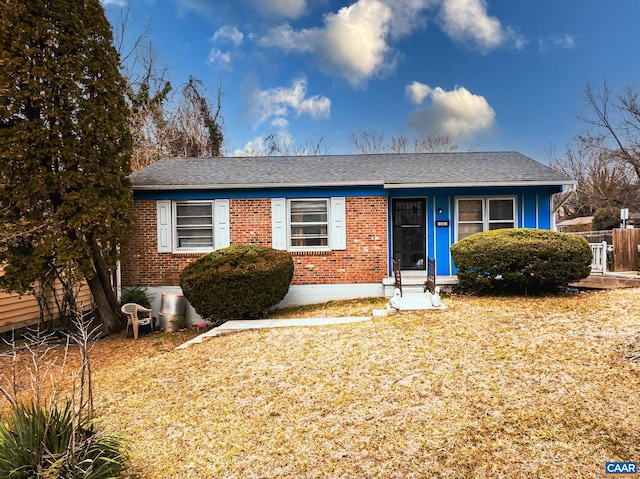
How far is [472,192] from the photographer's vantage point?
33.1 ft

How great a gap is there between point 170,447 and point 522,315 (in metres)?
6.18

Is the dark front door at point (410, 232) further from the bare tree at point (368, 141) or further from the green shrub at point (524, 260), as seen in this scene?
the bare tree at point (368, 141)

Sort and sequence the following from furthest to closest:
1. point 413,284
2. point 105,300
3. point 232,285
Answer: point 413,284, point 105,300, point 232,285

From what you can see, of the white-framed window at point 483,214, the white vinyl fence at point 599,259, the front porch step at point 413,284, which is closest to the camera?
the front porch step at point 413,284

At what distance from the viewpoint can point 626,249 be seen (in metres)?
11.6

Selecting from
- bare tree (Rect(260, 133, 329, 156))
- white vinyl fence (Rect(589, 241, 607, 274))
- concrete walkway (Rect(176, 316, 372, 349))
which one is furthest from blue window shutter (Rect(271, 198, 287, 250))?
bare tree (Rect(260, 133, 329, 156))

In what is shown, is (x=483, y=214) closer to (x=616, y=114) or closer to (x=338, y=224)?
(x=338, y=224)

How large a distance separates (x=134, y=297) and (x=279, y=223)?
4183mm

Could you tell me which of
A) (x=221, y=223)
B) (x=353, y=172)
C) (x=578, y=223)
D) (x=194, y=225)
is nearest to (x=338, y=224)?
(x=353, y=172)

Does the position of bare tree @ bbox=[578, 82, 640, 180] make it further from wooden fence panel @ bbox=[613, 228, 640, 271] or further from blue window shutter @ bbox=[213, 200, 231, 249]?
blue window shutter @ bbox=[213, 200, 231, 249]

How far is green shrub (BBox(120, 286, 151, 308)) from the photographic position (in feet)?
30.9

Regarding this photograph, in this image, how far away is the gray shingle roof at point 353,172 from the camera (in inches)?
375

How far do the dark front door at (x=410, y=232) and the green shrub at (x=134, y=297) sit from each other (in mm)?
6889

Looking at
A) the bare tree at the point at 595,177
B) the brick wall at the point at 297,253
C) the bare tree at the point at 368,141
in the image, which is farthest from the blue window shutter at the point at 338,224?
the bare tree at the point at 368,141
